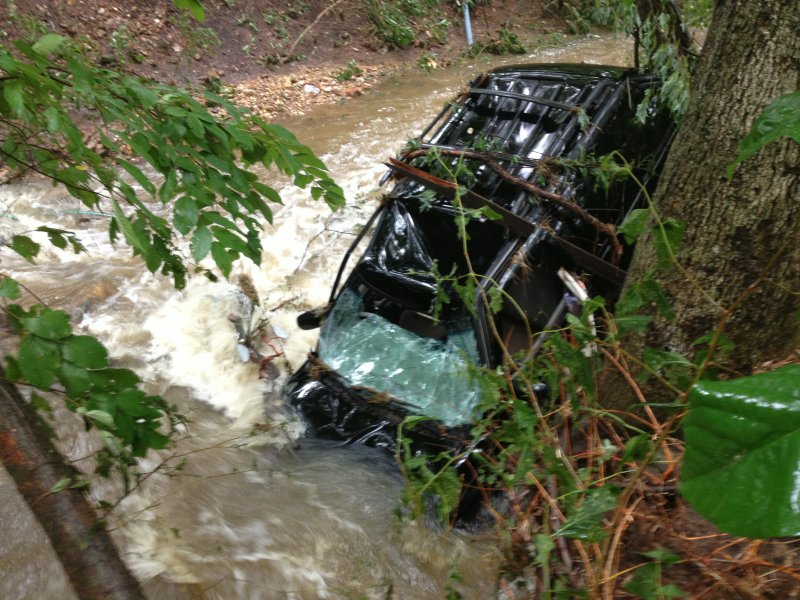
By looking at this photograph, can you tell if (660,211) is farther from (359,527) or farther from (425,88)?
(425,88)

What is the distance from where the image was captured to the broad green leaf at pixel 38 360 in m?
1.35

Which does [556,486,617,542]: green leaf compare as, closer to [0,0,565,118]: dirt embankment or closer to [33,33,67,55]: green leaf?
[33,33,67,55]: green leaf

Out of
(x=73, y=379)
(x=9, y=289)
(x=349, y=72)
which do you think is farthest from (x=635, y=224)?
(x=349, y=72)

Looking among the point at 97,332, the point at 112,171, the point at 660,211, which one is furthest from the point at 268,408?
the point at 660,211

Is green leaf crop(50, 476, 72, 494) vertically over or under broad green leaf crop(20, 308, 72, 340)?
under

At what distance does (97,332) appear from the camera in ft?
16.8

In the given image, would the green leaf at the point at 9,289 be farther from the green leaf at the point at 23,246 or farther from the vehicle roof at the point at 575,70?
the vehicle roof at the point at 575,70

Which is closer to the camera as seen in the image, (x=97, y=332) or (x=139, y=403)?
(x=139, y=403)

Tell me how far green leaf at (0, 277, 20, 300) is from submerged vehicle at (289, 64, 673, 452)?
1.99 m

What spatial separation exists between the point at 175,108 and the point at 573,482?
5.49 ft

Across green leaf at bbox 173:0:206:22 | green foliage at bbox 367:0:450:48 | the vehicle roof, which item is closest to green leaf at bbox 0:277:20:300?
green leaf at bbox 173:0:206:22

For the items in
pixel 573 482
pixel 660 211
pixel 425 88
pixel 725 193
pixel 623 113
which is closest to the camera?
pixel 573 482

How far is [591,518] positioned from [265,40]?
35.7 ft

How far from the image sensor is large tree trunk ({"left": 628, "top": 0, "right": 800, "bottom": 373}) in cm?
193
